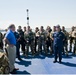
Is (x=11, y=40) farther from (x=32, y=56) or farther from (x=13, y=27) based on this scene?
(x=32, y=56)

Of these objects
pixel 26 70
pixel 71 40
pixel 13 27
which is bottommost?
pixel 26 70

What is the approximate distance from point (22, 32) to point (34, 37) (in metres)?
1.08

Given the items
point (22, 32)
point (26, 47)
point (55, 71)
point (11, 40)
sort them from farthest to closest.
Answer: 1. point (26, 47)
2. point (22, 32)
3. point (55, 71)
4. point (11, 40)

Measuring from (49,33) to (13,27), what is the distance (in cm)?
479

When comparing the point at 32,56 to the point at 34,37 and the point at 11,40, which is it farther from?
the point at 11,40

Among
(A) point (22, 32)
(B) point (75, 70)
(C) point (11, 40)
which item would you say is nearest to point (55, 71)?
(B) point (75, 70)

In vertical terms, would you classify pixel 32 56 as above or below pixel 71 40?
below

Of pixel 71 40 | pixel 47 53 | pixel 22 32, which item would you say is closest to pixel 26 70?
pixel 22 32

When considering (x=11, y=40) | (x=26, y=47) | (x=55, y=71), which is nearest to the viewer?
(x=11, y=40)

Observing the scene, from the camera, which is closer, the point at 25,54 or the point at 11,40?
the point at 11,40

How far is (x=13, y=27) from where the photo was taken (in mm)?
8086

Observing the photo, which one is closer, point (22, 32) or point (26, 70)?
point (26, 70)

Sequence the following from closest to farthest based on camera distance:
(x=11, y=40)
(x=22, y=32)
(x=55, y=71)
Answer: (x=11, y=40) → (x=55, y=71) → (x=22, y=32)

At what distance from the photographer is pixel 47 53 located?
1288cm
